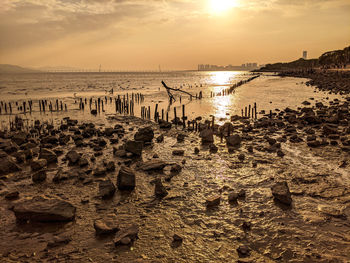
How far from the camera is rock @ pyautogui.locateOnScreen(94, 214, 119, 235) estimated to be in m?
5.71

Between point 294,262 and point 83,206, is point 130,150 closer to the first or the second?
point 83,206

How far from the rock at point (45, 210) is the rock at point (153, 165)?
12.7 feet

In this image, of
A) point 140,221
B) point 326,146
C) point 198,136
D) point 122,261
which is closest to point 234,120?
point 198,136

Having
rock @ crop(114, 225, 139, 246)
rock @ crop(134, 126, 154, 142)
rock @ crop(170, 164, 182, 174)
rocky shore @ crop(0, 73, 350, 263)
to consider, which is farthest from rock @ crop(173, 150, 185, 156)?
rock @ crop(114, 225, 139, 246)

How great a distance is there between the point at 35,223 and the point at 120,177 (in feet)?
9.50

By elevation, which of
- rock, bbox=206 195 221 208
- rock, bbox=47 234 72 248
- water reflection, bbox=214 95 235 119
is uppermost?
water reflection, bbox=214 95 235 119

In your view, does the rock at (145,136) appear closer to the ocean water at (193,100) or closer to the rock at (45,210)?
the rock at (45,210)

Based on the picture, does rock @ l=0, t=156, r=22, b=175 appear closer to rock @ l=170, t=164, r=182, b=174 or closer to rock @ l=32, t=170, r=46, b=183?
rock @ l=32, t=170, r=46, b=183

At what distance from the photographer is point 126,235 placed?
550 centimetres

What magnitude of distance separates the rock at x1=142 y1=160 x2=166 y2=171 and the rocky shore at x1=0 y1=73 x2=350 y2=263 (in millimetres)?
51

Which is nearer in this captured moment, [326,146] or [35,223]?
[35,223]

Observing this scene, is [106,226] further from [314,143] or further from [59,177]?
[314,143]

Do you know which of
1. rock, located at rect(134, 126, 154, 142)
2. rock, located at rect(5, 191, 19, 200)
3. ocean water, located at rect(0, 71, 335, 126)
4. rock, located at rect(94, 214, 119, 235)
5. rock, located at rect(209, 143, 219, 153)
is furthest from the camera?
ocean water, located at rect(0, 71, 335, 126)

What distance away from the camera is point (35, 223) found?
6.23 meters
